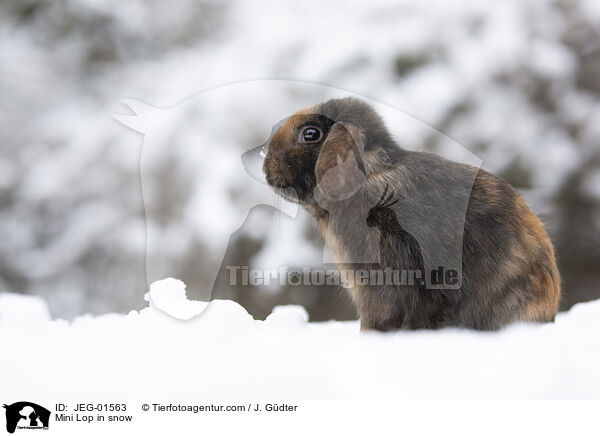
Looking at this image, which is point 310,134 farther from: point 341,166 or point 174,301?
point 174,301

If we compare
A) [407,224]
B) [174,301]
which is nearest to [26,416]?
[174,301]

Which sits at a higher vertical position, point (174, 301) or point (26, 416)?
point (174, 301)

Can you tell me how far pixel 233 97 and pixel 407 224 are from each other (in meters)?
0.29

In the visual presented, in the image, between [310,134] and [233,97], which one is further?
[233,97]

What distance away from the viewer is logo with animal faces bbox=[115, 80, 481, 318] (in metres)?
0.61

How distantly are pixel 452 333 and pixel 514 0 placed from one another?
0.50 meters

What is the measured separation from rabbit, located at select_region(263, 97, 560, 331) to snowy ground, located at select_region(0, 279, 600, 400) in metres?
0.03

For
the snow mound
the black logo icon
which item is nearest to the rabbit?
the snow mound

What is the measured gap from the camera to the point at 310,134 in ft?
2.07

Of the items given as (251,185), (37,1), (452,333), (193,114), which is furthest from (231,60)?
(452,333)

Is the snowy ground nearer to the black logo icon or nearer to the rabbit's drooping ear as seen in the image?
the black logo icon

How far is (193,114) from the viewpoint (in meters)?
0.74

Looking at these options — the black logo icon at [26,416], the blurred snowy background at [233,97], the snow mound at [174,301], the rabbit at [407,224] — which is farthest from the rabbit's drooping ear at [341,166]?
the black logo icon at [26,416]

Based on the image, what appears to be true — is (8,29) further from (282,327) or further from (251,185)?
(282,327)
